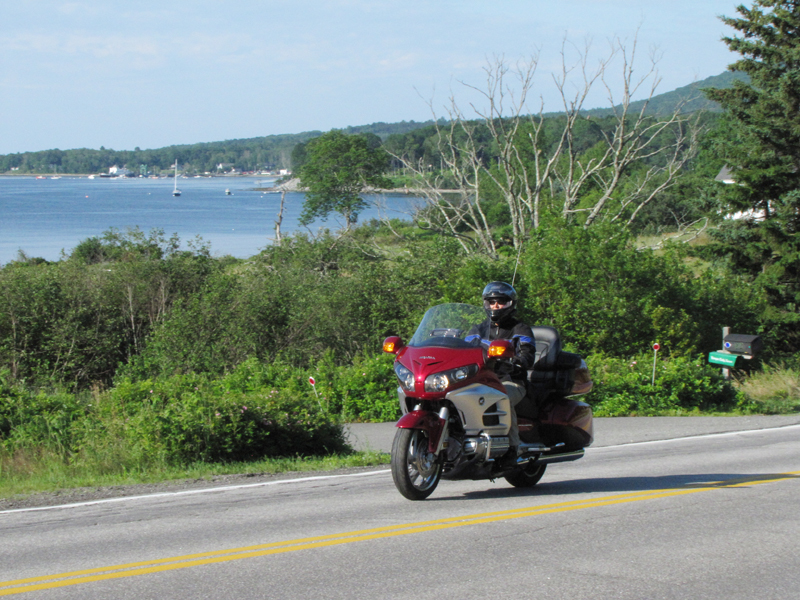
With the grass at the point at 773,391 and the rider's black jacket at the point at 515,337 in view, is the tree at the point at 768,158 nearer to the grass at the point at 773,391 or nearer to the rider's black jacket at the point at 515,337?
the grass at the point at 773,391

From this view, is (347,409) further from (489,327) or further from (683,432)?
(489,327)

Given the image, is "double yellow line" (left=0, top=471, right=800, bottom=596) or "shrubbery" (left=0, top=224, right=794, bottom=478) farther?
"shrubbery" (left=0, top=224, right=794, bottom=478)

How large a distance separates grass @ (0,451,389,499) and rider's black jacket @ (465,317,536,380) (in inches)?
120

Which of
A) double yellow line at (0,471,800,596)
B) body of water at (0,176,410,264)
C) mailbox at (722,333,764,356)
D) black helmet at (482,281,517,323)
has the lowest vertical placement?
body of water at (0,176,410,264)

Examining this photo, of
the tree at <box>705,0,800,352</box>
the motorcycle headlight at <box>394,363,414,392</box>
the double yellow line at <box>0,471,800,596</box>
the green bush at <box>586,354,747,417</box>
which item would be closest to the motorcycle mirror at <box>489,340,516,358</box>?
the motorcycle headlight at <box>394,363,414,392</box>

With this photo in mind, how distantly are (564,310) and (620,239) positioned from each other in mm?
2575

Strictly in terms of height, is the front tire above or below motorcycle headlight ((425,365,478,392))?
below

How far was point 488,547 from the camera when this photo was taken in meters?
5.83

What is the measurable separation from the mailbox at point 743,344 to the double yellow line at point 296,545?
27.2 ft

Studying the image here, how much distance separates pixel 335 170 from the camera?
304 ft

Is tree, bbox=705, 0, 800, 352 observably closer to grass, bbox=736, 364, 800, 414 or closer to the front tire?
grass, bbox=736, 364, 800, 414

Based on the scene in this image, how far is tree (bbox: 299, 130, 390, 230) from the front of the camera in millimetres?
89938

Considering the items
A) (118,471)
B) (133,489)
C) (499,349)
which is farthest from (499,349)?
(118,471)

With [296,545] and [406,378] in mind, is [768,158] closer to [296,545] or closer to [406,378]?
[406,378]
